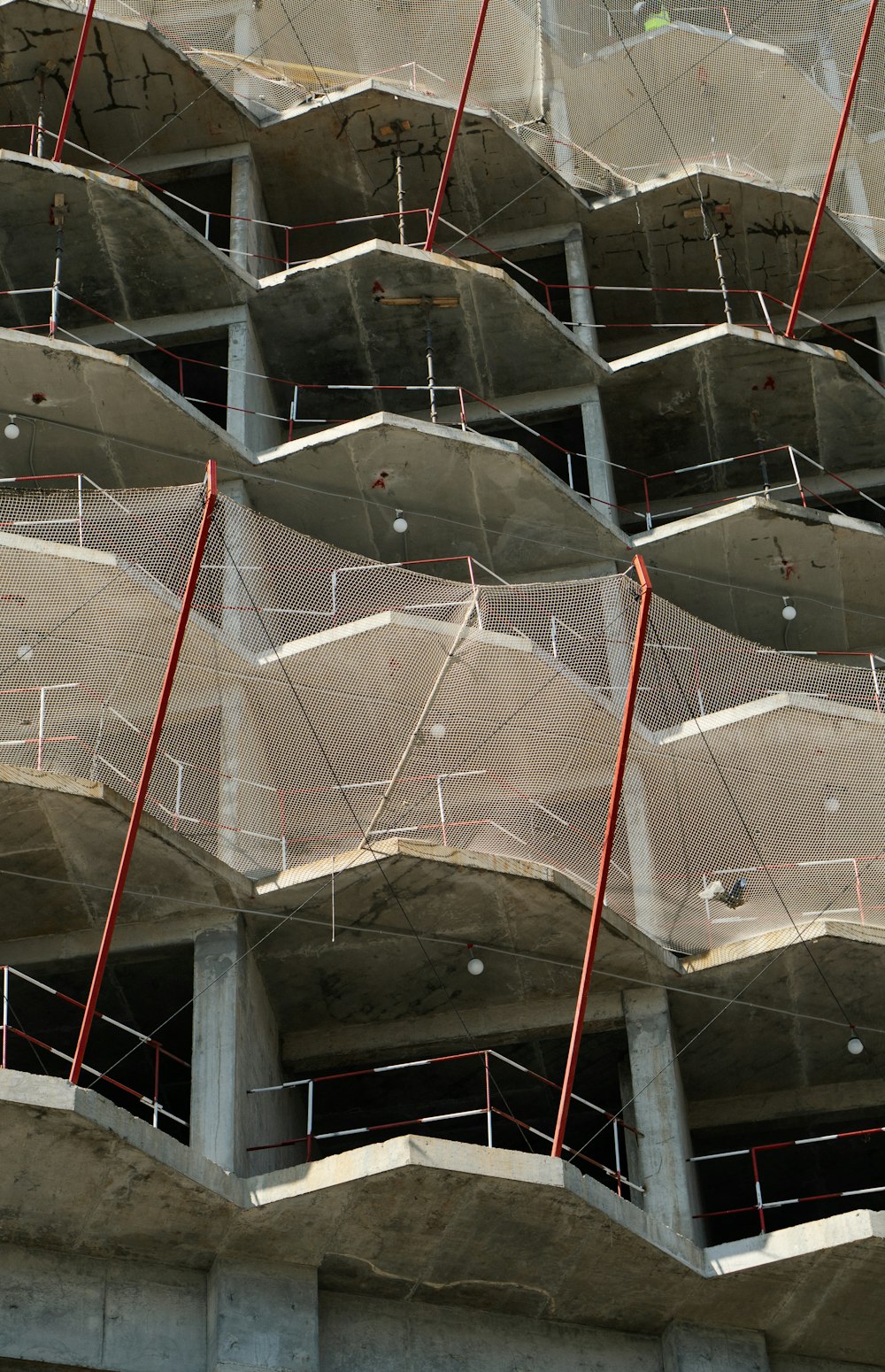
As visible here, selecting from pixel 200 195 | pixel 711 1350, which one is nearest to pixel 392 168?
pixel 200 195

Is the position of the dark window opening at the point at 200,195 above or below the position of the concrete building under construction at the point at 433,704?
above

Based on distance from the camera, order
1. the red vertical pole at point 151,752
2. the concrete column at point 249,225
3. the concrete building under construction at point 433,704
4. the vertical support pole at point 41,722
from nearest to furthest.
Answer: the red vertical pole at point 151,752 < the concrete building under construction at point 433,704 < the vertical support pole at point 41,722 < the concrete column at point 249,225

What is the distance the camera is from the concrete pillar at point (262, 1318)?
15.5 meters

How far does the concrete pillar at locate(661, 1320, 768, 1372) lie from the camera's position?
16.6 metres

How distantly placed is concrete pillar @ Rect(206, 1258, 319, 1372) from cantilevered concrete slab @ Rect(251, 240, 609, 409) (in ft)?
44.9

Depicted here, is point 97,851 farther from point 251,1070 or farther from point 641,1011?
point 641,1011

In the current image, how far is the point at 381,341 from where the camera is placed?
26.8 meters

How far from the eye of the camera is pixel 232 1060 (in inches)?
685

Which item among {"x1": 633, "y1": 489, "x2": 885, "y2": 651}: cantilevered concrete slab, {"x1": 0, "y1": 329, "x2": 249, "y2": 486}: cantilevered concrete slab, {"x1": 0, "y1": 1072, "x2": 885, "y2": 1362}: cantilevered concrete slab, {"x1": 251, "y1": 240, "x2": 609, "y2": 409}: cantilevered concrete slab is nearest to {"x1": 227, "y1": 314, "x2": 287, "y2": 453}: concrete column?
{"x1": 251, "y1": 240, "x2": 609, "y2": 409}: cantilevered concrete slab

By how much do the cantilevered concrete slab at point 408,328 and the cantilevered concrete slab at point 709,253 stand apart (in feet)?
9.95

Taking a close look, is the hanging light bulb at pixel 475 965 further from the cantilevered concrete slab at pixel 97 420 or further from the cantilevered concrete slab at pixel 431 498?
the cantilevered concrete slab at pixel 97 420

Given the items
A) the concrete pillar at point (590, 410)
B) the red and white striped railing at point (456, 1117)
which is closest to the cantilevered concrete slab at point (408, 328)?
the concrete pillar at point (590, 410)

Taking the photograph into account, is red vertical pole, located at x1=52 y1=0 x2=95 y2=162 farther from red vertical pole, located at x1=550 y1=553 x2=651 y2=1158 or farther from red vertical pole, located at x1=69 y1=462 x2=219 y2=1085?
red vertical pole, located at x1=550 y1=553 x2=651 y2=1158

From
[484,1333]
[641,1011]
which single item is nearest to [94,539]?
[641,1011]
